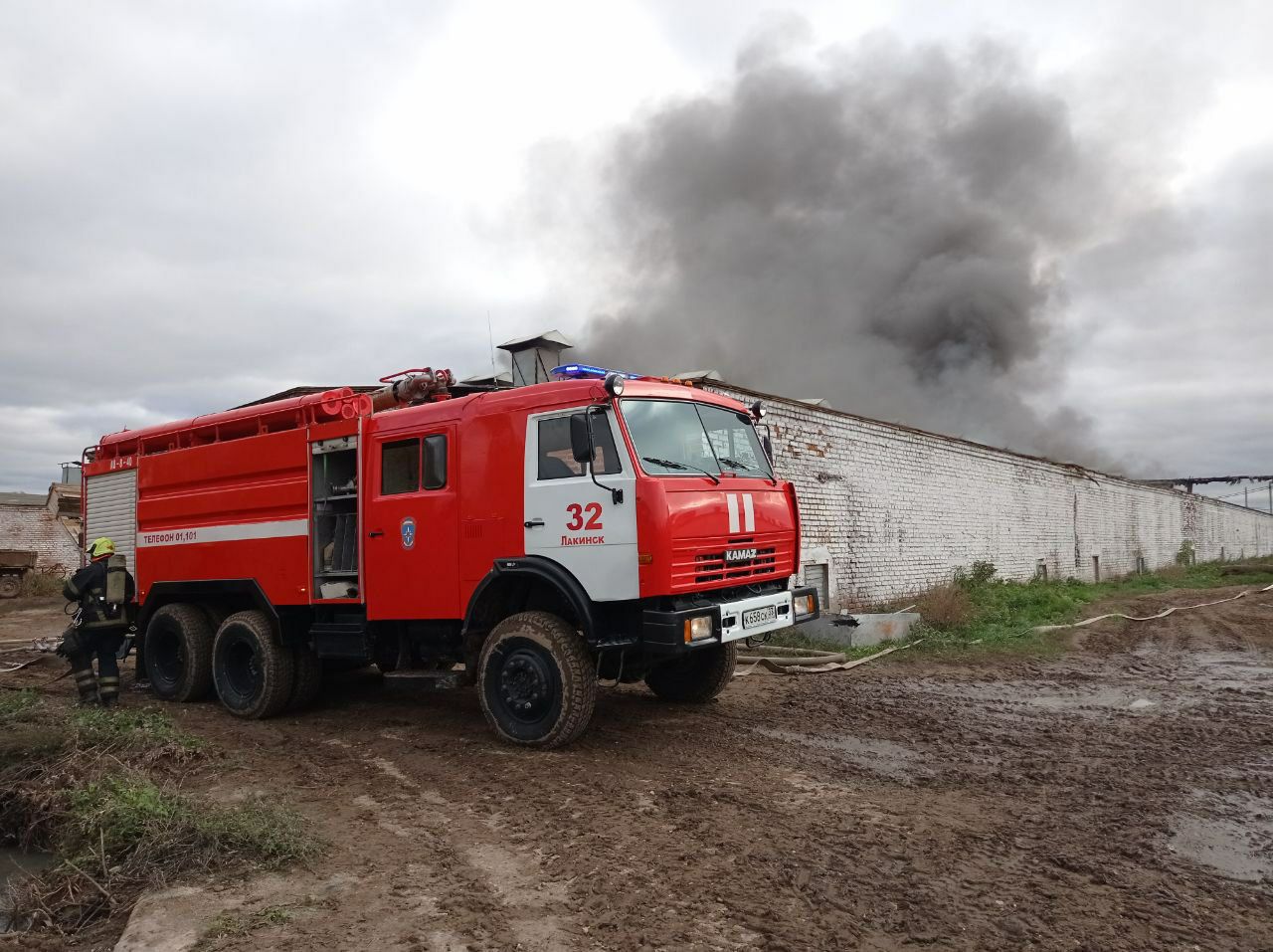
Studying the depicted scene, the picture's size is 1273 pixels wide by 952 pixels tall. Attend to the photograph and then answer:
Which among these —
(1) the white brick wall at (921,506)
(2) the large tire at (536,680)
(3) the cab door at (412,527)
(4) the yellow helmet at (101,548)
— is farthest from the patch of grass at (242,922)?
(1) the white brick wall at (921,506)

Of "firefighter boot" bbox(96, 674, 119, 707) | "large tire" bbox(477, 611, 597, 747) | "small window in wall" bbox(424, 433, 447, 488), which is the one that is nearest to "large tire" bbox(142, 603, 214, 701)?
"firefighter boot" bbox(96, 674, 119, 707)

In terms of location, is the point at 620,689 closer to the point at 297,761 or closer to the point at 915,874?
the point at 297,761

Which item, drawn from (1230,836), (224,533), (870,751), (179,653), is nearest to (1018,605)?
(870,751)

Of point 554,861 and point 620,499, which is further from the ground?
point 620,499

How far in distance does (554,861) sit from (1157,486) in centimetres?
3299

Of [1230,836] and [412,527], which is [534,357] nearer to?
[412,527]

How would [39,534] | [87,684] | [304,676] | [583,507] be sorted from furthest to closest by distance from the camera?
[39,534] < [87,684] < [304,676] < [583,507]

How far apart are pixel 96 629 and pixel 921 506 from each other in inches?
475

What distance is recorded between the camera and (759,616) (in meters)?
6.05

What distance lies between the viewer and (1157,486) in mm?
30688

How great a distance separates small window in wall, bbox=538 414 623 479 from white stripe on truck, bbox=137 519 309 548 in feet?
8.27

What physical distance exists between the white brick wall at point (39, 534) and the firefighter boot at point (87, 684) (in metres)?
18.0

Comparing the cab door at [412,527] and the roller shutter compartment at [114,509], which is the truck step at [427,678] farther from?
the roller shutter compartment at [114,509]

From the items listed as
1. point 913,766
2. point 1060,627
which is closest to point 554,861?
point 913,766
